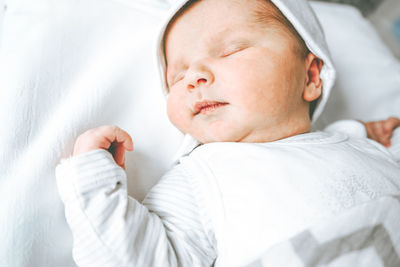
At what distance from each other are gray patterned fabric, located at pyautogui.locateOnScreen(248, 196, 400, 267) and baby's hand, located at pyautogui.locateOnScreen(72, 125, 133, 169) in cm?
36

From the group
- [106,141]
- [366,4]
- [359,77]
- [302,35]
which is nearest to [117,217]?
[106,141]

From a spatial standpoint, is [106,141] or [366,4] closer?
[106,141]

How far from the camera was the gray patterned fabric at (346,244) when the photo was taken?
54cm

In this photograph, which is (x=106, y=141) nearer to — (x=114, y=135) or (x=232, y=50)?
(x=114, y=135)

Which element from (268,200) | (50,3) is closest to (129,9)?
(50,3)

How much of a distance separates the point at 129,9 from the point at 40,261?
2.35 feet

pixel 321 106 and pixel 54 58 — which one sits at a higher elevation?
pixel 54 58

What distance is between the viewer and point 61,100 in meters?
0.68

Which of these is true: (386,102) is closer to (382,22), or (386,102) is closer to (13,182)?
(382,22)

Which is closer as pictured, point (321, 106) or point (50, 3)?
point (50, 3)

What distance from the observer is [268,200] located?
0.59 m

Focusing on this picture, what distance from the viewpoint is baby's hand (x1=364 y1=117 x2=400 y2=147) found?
990 millimetres

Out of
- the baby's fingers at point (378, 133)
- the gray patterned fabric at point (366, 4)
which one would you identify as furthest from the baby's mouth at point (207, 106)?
the gray patterned fabric at point (366, 4)

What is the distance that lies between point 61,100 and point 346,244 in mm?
669
